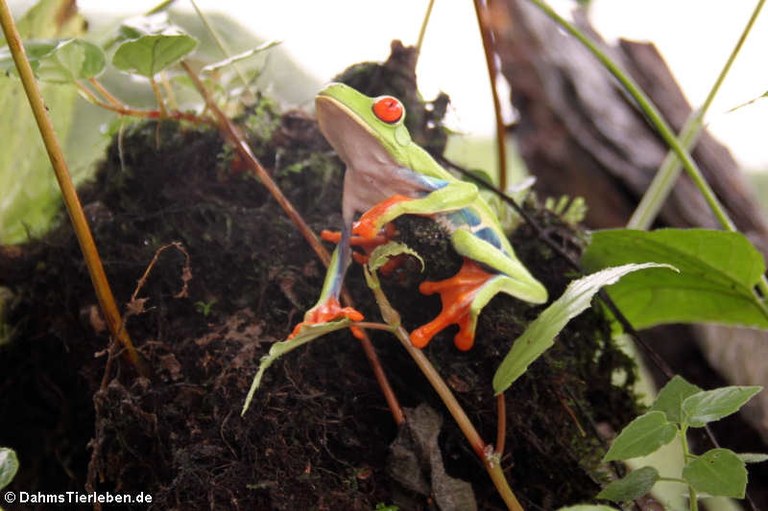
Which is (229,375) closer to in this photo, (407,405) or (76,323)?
(407,405)

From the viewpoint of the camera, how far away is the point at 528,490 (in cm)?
131

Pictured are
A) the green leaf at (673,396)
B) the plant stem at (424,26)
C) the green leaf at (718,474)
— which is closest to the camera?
the green leaf at (718,474)

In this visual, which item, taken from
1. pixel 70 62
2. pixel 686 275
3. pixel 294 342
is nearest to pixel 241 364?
pixel 294 342

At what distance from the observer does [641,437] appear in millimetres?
982

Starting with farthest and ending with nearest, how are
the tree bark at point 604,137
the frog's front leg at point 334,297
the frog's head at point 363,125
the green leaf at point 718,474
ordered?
the tree bark at point 604,137
the frog's head at point 363,125
the frog's front leg at point 334,297
the green leaf at point 718,474

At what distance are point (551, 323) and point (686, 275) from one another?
75 cm

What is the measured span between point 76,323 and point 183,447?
0.51 m

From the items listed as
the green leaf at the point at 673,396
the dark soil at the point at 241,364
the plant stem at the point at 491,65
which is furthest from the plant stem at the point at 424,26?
the green leaf at the point at 673,396

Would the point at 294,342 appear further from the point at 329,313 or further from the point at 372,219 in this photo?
the point at 372,219

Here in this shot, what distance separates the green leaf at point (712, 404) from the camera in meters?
0.98

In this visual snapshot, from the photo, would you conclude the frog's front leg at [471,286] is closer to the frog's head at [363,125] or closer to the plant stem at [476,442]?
the plant stem at [476,442]

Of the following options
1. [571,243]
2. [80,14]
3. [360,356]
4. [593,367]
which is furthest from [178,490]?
[80,14]

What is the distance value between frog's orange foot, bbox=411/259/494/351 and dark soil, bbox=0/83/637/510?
6 centimetres

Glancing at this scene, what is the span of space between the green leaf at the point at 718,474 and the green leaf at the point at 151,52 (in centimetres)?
119
